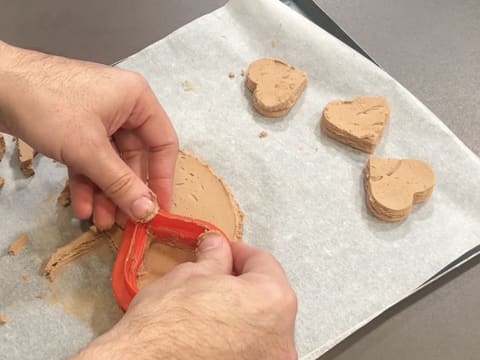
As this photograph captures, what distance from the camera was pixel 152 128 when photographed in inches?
53.9

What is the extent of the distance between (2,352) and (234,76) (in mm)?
992

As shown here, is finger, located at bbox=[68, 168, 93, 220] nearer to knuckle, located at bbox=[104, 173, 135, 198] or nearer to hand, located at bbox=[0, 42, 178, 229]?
hand, located at bbox=[0, 42, 178, 229]

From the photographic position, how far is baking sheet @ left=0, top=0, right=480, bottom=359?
133 cm

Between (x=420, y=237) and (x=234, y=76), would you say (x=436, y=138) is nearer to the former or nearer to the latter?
(x=420, y=237)

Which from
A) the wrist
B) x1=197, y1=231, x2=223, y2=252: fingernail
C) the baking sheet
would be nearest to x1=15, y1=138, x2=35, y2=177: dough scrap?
the baking sheet

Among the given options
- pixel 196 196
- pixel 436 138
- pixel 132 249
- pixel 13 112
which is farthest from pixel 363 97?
pixel 13 112

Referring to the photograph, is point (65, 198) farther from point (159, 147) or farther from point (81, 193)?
point (159, 147)

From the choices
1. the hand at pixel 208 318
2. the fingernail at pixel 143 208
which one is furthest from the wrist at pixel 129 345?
the fingernail at pixel 143 208

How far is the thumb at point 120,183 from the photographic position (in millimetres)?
1201

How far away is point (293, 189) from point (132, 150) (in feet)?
1.45

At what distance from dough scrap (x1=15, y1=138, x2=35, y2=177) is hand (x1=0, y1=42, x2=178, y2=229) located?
0.55ft

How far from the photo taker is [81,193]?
1343 mm

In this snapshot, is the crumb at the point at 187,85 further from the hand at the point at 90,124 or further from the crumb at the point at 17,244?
the crumb at the point at 17,244

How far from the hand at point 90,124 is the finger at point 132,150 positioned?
0.09ft
